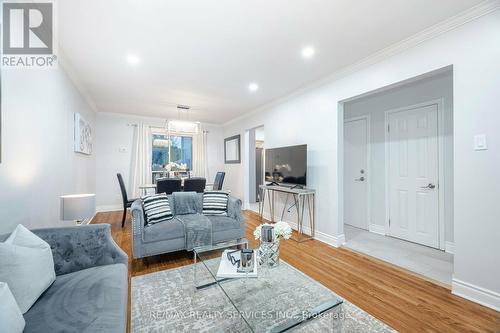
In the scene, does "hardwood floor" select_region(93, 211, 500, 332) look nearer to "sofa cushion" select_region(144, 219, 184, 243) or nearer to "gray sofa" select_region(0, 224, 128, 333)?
"sofa cushion" select_region(144, 219, 184, 243)

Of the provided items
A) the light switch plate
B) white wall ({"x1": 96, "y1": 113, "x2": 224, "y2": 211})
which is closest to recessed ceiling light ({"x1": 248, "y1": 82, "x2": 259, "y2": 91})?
the light switch plate

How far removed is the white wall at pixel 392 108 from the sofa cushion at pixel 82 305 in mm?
3925

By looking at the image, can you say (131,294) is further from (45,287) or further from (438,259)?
(438,259)

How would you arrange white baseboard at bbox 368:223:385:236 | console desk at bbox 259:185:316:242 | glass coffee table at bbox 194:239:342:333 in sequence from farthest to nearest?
white baseboard at bbox 368:223:385:236
console desk at bbox 259:185:316:242
glass coffee table at bbox 194:239:342:333

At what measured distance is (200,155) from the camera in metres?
6.54

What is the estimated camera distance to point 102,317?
1.14 metres

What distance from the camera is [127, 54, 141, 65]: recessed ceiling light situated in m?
2.72

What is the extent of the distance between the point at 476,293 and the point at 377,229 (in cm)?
197

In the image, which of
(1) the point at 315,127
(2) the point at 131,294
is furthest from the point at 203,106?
(2) the point at 131,294

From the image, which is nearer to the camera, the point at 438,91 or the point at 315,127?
the point at 438,91

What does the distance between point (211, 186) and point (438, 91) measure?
15.9 feet

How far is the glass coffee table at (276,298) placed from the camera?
1.24m

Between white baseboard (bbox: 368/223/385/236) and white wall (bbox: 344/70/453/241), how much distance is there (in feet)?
0.22

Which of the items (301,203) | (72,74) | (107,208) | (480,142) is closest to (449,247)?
(480,142)
